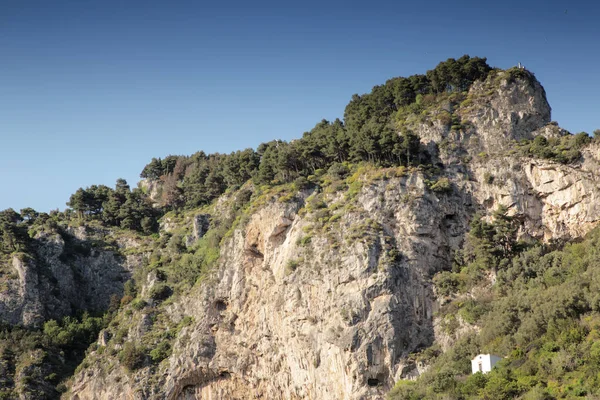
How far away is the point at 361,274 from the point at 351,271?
1014mm

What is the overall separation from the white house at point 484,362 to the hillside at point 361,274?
40.8 inches

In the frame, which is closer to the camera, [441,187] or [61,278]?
[441,187]

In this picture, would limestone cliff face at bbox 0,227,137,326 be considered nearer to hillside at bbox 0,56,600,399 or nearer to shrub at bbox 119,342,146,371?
hillside at bbox 0,56,600,399

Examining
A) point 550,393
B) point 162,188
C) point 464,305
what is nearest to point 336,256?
point 464,305

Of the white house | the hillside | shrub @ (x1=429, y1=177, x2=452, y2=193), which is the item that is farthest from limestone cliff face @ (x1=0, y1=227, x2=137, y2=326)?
the white house

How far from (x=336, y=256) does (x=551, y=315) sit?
66.3ft

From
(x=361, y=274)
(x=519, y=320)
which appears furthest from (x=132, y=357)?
(x=519, y=320)

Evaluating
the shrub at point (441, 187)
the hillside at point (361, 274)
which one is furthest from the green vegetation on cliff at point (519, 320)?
the shrub at point (441, 187)

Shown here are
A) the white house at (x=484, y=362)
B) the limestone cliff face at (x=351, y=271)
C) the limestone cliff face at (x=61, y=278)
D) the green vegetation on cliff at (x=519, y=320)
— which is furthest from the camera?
the limestone cliff face at (x=61, y=278)

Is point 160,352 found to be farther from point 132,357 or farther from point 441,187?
point 441,187

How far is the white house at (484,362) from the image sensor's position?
57.4 meters

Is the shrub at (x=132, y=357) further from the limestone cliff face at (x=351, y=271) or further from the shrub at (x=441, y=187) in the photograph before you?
the shrub at (x=441, y=187)

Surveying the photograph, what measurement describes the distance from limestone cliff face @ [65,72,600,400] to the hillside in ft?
0.54

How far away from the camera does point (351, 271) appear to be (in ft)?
226
